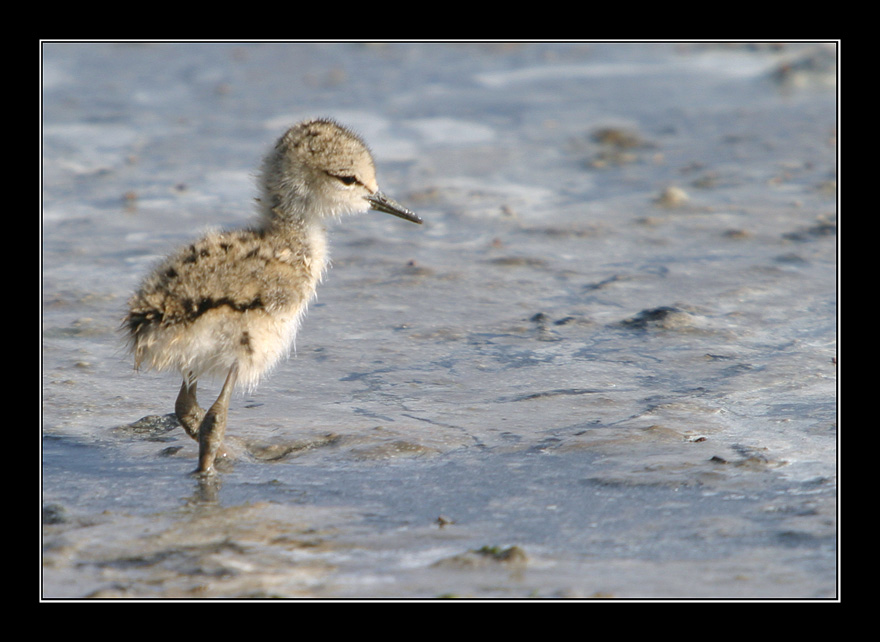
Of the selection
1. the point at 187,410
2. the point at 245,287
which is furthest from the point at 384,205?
the point at 187,410

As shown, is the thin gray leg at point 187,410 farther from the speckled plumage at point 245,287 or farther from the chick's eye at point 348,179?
the chick's eye at point 348,179

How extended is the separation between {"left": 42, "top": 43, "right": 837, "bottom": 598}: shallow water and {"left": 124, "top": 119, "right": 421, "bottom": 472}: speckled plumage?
Answer: 1.04 ft

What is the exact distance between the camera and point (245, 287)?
4344 mm

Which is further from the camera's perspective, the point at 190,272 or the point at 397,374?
the point at 397,374

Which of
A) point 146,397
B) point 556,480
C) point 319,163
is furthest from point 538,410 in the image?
point 146,397

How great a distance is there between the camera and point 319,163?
16.5ft

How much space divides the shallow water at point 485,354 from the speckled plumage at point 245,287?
1.04 feet

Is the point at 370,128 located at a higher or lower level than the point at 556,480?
higher

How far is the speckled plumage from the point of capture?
4266 millimetres

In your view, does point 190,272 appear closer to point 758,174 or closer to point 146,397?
point 146,397

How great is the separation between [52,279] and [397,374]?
2542 millimetres

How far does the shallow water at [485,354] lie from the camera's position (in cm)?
357

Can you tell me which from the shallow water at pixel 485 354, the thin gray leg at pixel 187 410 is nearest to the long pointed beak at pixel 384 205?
the shallow water at pixel 485 354

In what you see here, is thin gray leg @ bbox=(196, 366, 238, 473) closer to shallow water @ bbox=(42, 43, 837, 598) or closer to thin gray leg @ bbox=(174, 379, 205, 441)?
shallow water @ bbox=(42, 43, 837, 598)
